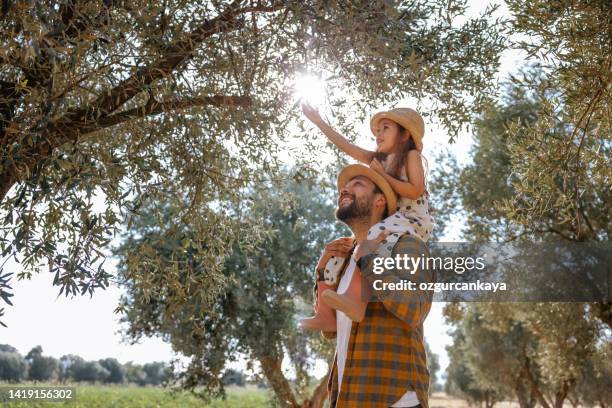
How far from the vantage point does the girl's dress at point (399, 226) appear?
14.4ft

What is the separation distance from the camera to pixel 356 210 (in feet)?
15.6

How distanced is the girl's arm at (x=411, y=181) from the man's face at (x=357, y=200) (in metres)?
0.13

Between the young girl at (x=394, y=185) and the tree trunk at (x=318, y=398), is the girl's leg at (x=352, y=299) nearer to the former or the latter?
the young girl at (x=394, y=185)

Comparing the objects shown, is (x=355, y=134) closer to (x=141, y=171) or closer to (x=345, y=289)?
(x=141, y=171)

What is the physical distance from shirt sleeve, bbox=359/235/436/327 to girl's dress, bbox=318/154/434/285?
0.20 feet

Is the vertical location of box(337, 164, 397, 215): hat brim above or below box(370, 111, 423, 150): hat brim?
below

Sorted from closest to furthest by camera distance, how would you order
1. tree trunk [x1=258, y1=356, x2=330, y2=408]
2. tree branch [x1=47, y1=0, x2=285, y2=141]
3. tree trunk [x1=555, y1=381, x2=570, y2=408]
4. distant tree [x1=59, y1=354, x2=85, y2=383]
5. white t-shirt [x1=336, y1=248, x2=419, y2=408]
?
white t-shirt [x1=336, y1=248, x2=419, y2=408] → tree branch [x1=47, y1=0, x2=285, y2=141] → tree trunk [x1=258, y1=356, x2=330, y2=408] → tree trunk [x1=555, y1=381, x2=570, y2=408] → distant tree [x1=59, y1=354, x2=85, y2=383]

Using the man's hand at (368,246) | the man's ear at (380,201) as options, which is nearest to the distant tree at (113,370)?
the man's ear at (380,201)

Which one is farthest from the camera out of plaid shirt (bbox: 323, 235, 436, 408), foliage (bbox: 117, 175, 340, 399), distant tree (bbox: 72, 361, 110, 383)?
distant tree (bbox: 72, 361, 110, 383)

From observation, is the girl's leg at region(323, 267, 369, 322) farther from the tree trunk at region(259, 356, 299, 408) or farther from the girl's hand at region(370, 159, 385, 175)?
the tree trunk at region(259, 356, 299, 408)

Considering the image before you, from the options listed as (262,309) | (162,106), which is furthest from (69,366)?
(162,106)

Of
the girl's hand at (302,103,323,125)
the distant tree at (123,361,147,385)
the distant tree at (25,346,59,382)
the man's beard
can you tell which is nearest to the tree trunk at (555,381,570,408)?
the distant tree at (25,346,59,382)

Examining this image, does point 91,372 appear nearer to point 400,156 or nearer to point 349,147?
point 349,147

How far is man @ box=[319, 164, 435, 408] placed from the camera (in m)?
4.18
